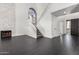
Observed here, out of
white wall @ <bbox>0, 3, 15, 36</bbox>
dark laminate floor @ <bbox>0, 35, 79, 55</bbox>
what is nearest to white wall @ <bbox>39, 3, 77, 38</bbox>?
dark laminate floor @ <bbox>0, 35, 79, 55</bbox>

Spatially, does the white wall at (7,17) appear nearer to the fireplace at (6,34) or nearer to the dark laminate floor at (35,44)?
the fireplace at (6,34)


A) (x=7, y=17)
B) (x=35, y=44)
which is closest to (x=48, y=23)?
(x=35, y=44)

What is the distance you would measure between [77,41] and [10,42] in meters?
1.80

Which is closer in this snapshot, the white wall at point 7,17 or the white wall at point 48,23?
the white wall at point 7,17

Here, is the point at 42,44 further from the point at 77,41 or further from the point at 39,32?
the point at 77,41

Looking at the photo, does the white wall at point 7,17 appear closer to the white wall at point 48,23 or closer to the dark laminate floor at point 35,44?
the dark laminate floor at point 35,44

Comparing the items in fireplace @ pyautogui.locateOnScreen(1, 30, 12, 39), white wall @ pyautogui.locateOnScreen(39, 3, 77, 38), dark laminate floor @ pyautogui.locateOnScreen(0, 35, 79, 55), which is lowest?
dark laminate floor @ pyautogui.locateOnScreen(0, 35, 79, 55)

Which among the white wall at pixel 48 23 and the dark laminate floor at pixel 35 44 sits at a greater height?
the white wall at pixel 48 23

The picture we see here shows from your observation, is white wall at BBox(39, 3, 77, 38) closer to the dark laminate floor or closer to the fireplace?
the dark laminate floor

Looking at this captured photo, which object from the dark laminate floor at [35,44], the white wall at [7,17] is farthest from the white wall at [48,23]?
the white wall at [7,17]

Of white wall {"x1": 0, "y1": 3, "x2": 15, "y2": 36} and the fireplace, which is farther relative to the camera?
the fireplace

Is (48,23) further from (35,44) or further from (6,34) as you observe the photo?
(6,34)

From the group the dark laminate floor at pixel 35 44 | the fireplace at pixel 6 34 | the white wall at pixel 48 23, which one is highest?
the white wall at pixel 48 23
